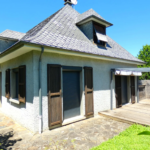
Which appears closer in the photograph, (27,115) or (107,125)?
(27,115)

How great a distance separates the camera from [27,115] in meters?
4.70

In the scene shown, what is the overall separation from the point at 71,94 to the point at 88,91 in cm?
94

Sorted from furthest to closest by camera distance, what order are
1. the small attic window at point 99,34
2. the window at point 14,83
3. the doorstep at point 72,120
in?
A: the small attic window at point 99,34, the window at point 14,83, the doorstep at point 72,120

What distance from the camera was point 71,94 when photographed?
564 cm

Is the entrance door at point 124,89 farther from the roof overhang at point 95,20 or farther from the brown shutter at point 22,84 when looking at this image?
the brown shutter at point 22,84

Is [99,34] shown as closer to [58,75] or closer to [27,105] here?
[58,75]

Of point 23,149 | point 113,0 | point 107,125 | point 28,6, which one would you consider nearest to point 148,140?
point 107,125

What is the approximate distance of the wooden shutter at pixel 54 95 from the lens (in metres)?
4.51

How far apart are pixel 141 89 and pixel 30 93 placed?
10.4 meters

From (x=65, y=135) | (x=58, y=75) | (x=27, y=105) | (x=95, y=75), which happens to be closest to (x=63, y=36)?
(x=58, y=75)

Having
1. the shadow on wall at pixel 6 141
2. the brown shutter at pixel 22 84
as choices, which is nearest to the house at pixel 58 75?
the brown shutter at pixel 22 84

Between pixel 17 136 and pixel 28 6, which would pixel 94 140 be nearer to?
pixel 17 136

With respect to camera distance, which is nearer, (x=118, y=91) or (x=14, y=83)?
(x=14, y=83)

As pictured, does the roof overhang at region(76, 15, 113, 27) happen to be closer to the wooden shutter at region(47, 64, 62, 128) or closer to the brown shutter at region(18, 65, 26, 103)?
the wooden shutter at region(47, 64, 62, 128)
